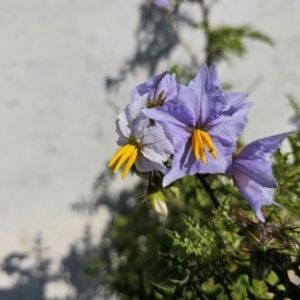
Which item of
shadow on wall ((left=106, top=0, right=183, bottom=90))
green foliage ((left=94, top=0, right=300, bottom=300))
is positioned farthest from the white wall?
green foliage ((left=94, top=0, right=300, bottom=300))

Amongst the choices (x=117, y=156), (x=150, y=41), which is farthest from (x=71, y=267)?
(x=117, y=156)

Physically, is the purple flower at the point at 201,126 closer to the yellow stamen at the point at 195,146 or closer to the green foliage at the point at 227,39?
the yellow stamen at the point at 195,146

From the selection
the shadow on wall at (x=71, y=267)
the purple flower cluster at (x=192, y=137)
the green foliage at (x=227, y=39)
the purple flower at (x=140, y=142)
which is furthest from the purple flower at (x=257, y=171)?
the shadow on wall at (x=71, y=267)

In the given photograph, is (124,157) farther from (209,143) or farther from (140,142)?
(209,143)

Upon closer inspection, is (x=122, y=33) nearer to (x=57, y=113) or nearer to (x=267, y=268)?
(x=57, y=113)

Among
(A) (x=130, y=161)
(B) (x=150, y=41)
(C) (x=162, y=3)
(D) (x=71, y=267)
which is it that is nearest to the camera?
(A) (x=130, y=161)

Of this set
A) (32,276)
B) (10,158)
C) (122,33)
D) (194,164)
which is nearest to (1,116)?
(10,158)
